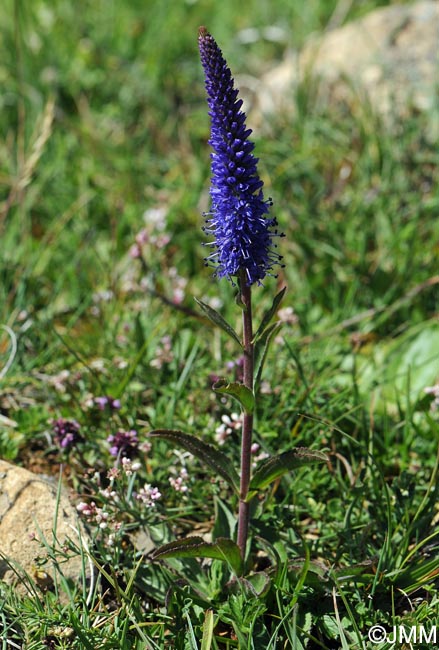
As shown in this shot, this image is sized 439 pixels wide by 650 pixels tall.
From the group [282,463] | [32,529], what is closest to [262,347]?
[282,463]

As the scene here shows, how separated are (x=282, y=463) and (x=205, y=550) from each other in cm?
42

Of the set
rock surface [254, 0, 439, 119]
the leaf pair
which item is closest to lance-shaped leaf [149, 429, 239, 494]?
the leaf pair

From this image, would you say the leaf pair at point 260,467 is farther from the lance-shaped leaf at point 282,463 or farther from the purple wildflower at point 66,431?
the purple wildflower at point 66,431

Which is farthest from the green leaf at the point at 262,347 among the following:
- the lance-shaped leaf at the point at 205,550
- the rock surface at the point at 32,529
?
the rock surface at the point at 32,529

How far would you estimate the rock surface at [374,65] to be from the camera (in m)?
5.12

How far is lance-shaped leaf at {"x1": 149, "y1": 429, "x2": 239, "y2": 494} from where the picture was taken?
2590 mm

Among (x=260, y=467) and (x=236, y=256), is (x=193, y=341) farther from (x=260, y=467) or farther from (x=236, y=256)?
(x=236, y=256)

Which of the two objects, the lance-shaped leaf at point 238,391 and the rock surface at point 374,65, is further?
the rock surface at point 374,65

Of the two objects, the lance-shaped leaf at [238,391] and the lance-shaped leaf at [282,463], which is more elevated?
the lance-shaped leaf at [238,391]

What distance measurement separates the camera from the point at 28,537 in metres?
2.74

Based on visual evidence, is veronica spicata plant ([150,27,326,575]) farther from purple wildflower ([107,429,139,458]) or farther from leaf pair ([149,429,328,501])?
purple wildflower ([107,429,139,458])

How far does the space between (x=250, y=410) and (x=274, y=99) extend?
3.63 meters

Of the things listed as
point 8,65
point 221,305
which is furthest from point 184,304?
point 8,65

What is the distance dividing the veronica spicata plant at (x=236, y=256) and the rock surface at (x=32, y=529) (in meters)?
0.45
